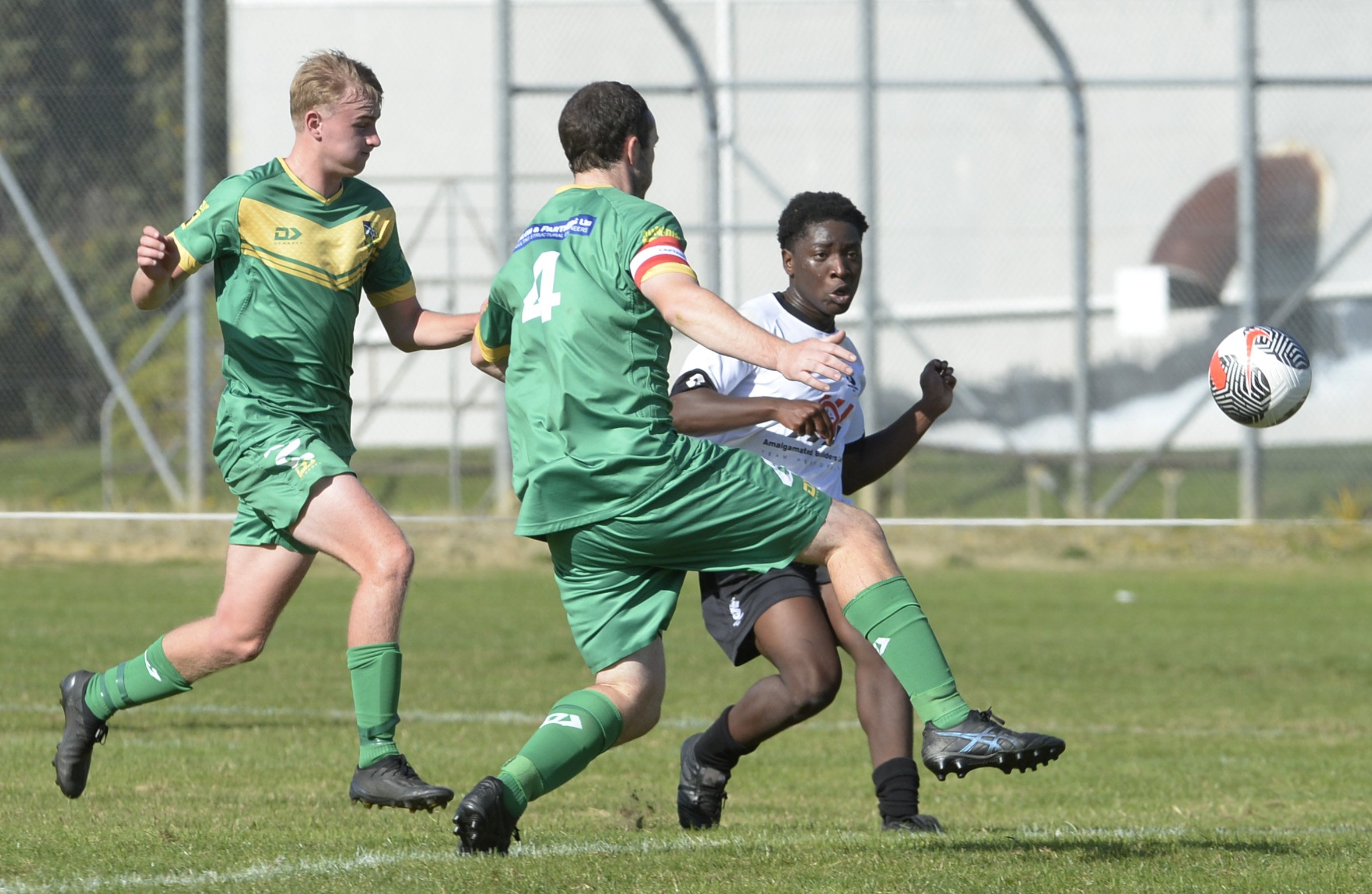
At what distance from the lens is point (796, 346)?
13.3ft

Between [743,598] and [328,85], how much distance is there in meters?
2.07

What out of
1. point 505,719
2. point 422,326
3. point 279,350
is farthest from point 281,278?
point 505,719

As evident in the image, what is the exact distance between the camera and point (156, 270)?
213 inches

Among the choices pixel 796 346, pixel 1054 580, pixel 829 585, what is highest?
pixel 796 346

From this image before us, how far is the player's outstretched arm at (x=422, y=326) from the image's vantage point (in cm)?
567

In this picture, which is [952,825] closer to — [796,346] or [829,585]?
[829,585]

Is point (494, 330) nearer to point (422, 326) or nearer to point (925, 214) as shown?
point (422, 326)

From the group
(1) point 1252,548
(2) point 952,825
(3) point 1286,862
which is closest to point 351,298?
(2) point 952,825

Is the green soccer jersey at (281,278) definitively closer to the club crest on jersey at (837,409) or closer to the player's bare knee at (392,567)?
the player's bare knee at (392,567)

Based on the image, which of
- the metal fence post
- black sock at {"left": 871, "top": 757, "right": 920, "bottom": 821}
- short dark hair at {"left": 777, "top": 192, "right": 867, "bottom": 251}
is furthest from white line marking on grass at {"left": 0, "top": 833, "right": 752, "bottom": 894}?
the metal fence post

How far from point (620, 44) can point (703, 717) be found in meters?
9.83

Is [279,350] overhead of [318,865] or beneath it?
overhead

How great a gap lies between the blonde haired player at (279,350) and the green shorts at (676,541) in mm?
813

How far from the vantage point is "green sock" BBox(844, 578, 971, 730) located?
4.34m
